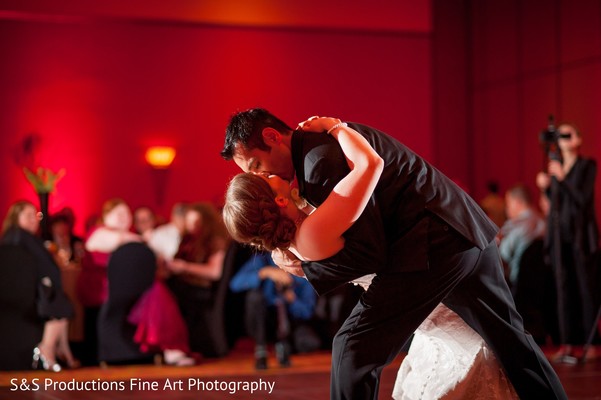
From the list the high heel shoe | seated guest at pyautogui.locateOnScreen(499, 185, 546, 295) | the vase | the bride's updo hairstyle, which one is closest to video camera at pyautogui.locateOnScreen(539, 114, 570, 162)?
seated guest at pyautogui.locateOnScreen(499, 185, 546, 295)

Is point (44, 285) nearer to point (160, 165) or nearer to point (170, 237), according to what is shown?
point (170, 237)

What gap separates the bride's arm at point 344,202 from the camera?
275cm

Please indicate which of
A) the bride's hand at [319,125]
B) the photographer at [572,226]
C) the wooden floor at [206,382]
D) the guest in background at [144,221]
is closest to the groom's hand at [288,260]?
the bride's hand at [319,125]

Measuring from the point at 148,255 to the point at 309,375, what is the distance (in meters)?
1.43

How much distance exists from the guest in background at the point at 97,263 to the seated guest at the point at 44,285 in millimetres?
264

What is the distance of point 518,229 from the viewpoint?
7.32 meters

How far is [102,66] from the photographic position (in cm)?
989

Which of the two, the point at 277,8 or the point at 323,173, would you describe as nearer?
the point at 323,173

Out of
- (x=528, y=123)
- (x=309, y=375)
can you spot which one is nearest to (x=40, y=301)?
(x=309, y=375)

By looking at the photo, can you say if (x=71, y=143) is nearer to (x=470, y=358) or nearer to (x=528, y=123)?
(x=528, y=123)

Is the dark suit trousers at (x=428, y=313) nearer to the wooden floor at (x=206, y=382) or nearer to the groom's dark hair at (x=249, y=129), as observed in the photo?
the groom's dark hair at (x=249, y=129)

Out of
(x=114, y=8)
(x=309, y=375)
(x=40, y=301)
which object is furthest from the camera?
(x=114, y=8)

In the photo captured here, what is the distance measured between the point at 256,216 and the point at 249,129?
0.93 feet

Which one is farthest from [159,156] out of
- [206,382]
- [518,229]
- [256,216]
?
[256,216]
